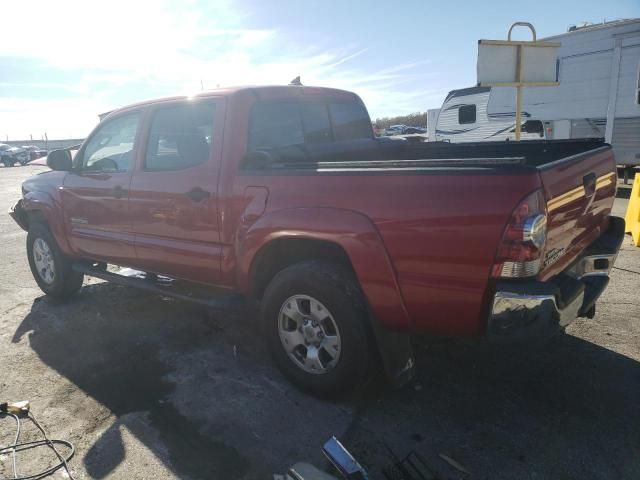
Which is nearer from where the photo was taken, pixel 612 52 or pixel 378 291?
pixel 378 291

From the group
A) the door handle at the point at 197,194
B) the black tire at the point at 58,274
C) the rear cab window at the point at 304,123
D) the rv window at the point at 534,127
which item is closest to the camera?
the door handle at the point at 197,194

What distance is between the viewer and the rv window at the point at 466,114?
12.1 m

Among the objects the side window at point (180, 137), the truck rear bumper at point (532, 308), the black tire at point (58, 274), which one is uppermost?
the side window at point (180, 137)

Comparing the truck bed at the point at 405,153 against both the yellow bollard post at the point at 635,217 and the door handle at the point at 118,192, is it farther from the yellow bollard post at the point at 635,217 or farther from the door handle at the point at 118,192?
the yellow bollard post at the point at 635,217

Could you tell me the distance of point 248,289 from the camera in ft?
10.9

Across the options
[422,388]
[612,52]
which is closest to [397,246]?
[422,388]

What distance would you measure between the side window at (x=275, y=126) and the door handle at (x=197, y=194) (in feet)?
1.45

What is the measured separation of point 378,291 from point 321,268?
404 millimetres

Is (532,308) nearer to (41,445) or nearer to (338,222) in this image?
(338,222)

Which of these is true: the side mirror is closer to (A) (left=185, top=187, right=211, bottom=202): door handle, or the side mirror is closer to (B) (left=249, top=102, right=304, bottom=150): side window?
(A) (left=185, top=187, right=211, bottom=202): door handle

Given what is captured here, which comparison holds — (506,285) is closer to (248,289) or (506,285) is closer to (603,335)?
(248,289)

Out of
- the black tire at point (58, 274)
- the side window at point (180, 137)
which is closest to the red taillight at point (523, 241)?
the side window at point (180, 137)

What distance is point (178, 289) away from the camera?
4039mm

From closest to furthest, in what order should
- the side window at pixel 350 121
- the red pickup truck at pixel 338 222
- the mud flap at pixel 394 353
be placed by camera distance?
the red pickup truck at pixel 338 222 < the mud flap at pixel 394 353 < the side window at pixel 350 121
